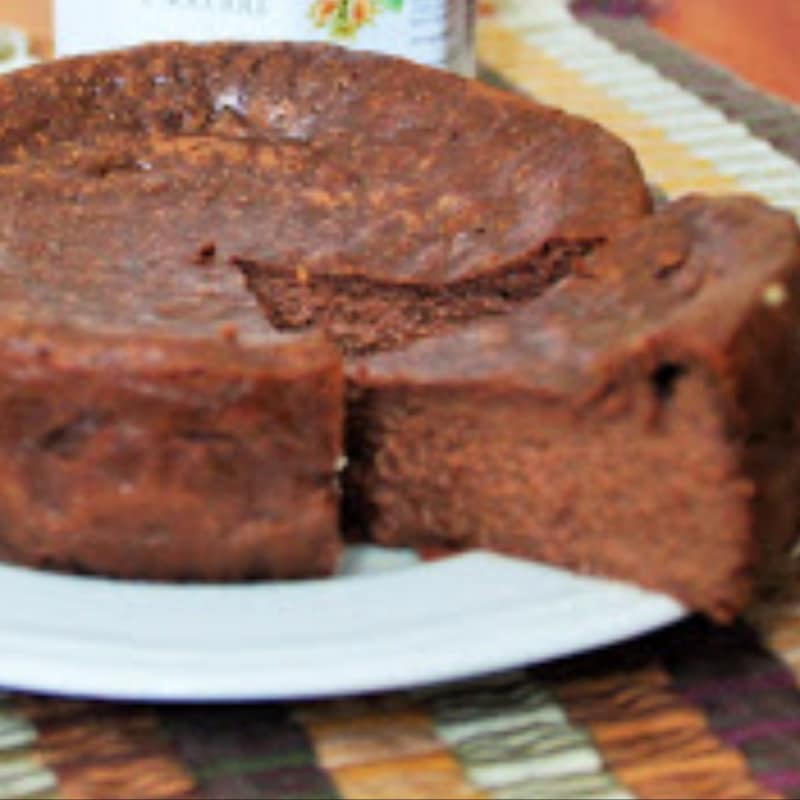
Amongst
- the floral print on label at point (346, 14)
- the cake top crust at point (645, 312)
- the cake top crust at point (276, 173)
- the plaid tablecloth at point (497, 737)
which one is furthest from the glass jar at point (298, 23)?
the plaid tablecloth at point (497, 737)

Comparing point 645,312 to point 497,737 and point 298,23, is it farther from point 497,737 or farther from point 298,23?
point 298,23

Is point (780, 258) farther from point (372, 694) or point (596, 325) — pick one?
point (372, 694)

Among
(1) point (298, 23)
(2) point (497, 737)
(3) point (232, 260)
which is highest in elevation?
(1) point (298, 23)

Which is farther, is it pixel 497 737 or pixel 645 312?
pixel 645 312

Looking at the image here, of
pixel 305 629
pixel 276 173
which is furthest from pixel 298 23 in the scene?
pixel 305 629

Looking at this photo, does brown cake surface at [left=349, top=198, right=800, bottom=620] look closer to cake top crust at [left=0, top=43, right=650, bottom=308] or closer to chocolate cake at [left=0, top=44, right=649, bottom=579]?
chocolate cake at [left=0, top=44, right=649, bottom=579]
